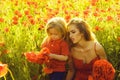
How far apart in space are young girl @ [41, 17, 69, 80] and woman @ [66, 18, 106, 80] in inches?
3.3

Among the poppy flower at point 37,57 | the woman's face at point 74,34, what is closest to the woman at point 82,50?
the woman's face at point 74,34

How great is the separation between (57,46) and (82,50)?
0.85 ft

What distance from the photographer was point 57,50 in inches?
157

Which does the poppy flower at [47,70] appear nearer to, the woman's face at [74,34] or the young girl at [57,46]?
the young girl at [57,46]

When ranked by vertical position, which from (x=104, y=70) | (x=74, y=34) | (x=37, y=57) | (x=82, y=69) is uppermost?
(x=74, y=34)

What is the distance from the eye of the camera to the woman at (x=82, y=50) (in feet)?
12.6

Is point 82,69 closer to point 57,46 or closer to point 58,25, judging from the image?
point 57,46

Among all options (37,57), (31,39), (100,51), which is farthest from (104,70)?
(31,39)

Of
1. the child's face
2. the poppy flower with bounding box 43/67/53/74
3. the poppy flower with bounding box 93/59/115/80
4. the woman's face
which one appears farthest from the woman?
the poppy flower with bounding box 93/59/115/80

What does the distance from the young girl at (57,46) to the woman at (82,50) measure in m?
0.08

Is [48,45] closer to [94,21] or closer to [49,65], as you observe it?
[49,65]

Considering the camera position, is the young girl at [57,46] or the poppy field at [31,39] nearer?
the young girl at [57,46]

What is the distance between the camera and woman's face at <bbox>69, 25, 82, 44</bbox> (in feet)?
12.4

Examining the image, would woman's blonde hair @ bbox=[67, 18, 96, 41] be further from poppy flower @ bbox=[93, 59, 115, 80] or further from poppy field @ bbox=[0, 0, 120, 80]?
poppy flower @ bbox=[93, 59, 115, 80]
